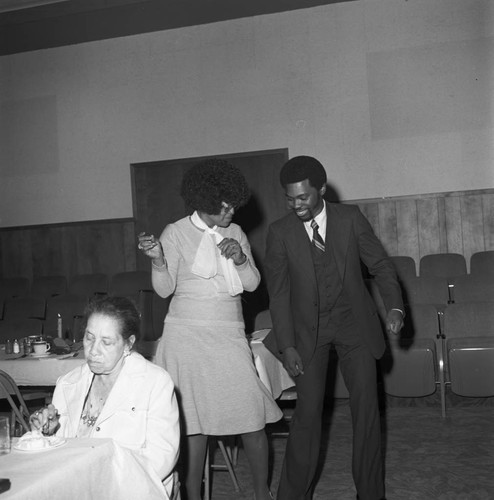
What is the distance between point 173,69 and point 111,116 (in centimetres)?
107

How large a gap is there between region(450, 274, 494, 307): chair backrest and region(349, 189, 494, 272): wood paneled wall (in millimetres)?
1835

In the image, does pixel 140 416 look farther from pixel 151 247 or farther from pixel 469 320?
pixel 469 320

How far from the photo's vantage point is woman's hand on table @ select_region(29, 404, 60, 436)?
2090 millimetres

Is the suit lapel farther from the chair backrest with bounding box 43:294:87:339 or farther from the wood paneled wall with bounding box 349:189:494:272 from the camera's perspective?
the wood paneled wall with bounding box 349:189:494:272

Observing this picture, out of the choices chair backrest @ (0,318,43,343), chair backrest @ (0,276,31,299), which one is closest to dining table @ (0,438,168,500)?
chair backrest @ (0,318,43,343)

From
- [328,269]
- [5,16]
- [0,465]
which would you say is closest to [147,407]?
[0,465]

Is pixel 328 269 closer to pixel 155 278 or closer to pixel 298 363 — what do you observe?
pixel 298 363

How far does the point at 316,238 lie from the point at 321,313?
0.34m

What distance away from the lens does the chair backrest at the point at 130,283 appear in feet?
26.7

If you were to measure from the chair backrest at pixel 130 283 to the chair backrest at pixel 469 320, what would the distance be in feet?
12.0

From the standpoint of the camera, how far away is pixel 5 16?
29.8 ft

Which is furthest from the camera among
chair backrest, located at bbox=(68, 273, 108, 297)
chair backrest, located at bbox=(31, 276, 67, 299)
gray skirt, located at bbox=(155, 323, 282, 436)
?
chair backrest, located at bbox=(31, 276, 67, 299)

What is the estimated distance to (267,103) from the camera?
356 inches

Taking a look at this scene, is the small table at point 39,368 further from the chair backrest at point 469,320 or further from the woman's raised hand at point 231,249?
the chair backrest at point 469,320
